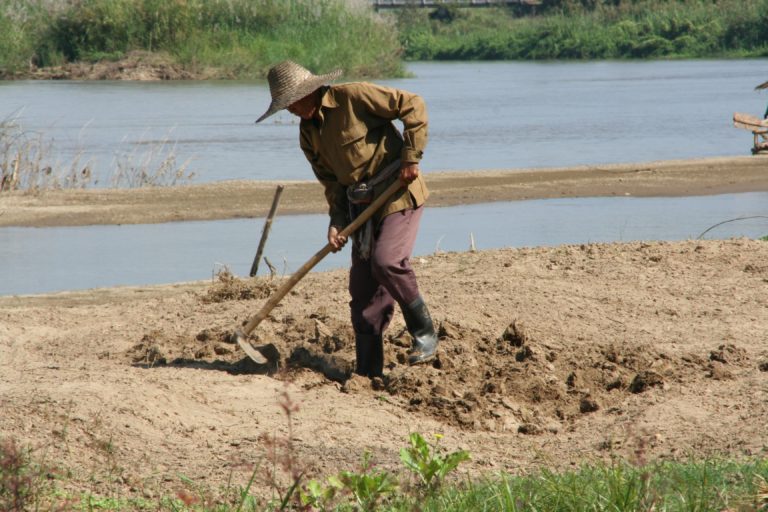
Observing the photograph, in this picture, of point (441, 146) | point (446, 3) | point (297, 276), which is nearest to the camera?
point (297, 276)

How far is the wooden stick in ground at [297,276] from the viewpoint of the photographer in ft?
20.1

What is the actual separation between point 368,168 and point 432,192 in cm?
1019

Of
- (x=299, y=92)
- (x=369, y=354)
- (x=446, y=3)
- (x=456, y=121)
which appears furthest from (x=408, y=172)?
(x=446, y=3)

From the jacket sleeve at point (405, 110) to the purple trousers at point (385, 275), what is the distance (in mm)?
371

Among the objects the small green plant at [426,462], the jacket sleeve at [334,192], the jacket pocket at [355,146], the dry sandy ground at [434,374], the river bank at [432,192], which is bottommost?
the river bank at [432,192]

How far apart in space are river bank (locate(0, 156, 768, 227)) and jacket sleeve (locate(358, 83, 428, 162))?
890cm

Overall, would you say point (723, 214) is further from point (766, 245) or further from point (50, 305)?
point (50, 305)

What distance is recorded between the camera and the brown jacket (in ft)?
20.0

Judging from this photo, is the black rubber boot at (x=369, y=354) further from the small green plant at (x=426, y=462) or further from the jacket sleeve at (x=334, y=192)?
the small green plant at (x=426, y=462)

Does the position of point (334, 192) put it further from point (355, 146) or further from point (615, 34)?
point (615, 34)

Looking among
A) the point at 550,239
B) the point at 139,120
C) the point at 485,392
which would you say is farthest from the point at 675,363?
the point at 139,120

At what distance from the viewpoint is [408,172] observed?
6.03 meters

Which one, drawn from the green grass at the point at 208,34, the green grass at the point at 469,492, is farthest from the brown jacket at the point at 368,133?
the green grass at the point at 208,34

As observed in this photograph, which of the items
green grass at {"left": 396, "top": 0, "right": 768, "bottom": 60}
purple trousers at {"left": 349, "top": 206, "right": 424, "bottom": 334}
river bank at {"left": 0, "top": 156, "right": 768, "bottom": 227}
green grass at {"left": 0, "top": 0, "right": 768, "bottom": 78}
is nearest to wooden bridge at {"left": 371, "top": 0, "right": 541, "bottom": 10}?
green grass at {"left": 396, "top": 0, "right": 768, "bottom": 60}
